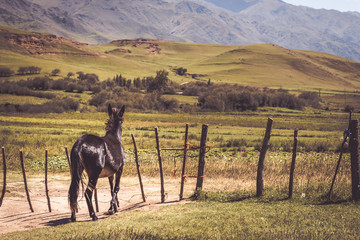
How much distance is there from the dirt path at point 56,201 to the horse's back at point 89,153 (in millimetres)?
1946

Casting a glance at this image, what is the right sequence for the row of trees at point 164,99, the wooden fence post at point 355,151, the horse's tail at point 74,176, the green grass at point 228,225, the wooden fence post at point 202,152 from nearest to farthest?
the green grass at point 228,225
the horse's tail at point 74,176
the wooden fence post at point 355,151
the wooden fence post at point 202,152
the row of trees at point 164,99

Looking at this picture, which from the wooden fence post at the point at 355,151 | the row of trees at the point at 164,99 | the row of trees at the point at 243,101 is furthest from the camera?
the row of trees at the point at 243,101

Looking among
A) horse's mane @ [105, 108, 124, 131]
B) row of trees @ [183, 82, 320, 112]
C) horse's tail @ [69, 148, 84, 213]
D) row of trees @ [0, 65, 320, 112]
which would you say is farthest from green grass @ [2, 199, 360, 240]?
row of trees @ [183, 82, 320, 112]

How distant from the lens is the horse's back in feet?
32.9

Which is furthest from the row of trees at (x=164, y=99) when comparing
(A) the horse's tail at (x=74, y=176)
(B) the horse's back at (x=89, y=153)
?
(A) the horse's tail at (x=74, y=176)

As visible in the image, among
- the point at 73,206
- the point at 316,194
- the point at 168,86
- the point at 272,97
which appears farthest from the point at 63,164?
the point at 168,86

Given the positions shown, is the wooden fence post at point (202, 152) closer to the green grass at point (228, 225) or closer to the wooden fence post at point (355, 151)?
the green grass at point (228, 225)

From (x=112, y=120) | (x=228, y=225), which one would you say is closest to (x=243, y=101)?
(x=112, y=120)

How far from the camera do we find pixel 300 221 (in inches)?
367

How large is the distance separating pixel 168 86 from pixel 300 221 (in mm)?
115686

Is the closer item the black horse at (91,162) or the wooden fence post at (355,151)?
the black horse at (91,162)

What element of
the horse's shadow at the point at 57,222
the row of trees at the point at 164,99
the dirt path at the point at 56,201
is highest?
the row of trees at the point at 164,99

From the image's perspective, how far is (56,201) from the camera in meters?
13.8

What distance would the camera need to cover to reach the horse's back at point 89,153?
395 inches
